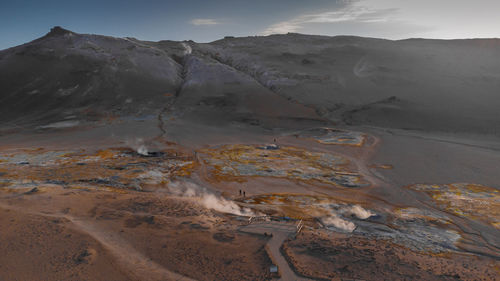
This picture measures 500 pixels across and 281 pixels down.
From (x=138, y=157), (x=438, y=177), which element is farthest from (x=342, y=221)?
(x=138, y=157)

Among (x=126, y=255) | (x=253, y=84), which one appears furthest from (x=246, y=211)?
(x=253, y=84)

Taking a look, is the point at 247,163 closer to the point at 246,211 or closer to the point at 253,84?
the point at 246,211

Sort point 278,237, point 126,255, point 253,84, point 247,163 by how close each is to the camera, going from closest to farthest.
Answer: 1. point 126,255
2. point 278,237
3. point 247,163
4. point 253,84

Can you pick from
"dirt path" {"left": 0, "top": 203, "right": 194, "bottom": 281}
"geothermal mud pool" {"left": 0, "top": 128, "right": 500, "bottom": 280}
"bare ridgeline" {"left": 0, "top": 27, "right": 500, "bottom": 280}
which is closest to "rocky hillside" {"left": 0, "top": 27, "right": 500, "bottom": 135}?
"bare ridgeline" {"left": 0, "top": 27, "right": 500, "bottom": 280}

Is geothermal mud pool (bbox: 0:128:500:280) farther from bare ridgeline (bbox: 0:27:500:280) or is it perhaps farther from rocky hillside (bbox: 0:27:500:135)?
rocky hillside (bbox: 0:27:500:135)

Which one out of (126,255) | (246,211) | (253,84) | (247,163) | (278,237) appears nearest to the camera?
(126,255)

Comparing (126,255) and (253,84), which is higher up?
(253,84)

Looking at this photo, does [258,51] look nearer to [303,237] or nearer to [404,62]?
[404,62]
